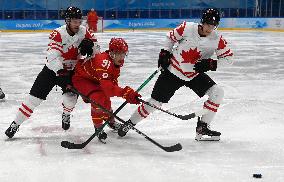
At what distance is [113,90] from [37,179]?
964 mm

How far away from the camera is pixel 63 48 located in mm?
3951

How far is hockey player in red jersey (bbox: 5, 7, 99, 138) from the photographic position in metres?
3.85

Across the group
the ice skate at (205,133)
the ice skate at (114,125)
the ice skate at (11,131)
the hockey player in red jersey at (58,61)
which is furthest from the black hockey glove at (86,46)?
the ice skate at (205,133)

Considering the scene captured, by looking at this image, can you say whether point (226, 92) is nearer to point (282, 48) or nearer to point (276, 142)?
point (276, 142)

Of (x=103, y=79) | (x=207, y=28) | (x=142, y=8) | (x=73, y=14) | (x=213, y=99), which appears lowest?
(x=213, y=99)

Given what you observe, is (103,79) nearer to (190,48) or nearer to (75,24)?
(75,24)

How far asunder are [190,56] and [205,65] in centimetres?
20

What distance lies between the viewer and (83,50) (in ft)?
12.9

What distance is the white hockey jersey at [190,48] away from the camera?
380 cm

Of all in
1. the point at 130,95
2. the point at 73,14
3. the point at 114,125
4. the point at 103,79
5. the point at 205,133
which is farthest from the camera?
the point at 114,125

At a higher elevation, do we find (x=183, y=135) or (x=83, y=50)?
(x=83, y=50)

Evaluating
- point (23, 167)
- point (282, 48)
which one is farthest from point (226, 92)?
point (282, 48)

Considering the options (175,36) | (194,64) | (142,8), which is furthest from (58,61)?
(142,8)

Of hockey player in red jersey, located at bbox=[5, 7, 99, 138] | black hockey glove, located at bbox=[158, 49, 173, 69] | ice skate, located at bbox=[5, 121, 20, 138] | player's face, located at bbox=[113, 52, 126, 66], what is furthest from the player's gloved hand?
ice skate, located at bbox=[5, 121, 20, 138]
